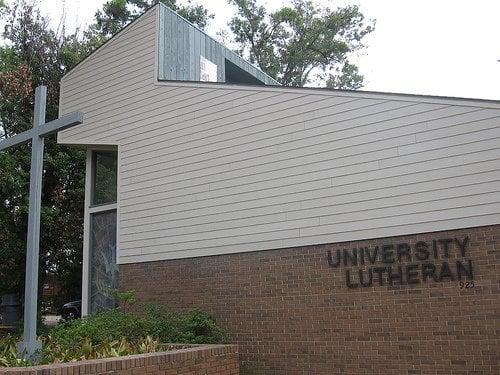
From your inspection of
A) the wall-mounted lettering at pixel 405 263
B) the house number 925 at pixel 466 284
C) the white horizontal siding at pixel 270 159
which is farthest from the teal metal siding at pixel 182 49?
the house number 925 at pixel 466 284

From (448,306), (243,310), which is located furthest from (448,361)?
(243,310)

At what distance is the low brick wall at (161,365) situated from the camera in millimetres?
5775

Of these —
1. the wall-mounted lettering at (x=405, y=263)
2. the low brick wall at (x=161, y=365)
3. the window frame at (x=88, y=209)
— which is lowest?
the low brick wall at (x=161, y=365)

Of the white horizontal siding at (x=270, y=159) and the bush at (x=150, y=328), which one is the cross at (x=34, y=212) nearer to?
the bush at (x=150, y=328)

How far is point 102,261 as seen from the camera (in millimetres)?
13445

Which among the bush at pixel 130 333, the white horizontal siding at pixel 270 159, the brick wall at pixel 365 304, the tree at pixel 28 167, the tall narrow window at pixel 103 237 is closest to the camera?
the bush at pixel 130 333

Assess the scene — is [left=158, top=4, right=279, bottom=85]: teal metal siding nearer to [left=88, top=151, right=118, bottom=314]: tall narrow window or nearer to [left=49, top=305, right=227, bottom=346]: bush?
[left=88, top=151, right=118, bottom=314]: tall narrow window

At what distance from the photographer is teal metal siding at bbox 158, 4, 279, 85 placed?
13078 millimetres

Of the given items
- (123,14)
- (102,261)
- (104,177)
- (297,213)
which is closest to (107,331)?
(297,213)

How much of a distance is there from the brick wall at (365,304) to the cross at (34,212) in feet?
12.8

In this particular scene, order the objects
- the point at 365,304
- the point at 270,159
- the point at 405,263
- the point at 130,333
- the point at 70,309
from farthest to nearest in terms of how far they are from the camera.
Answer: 1. the point at 70,309
2. the point at 270,159
3. the point at 130,333
4. the point at 365,304
5. the point at 405,263

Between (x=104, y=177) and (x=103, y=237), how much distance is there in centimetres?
145

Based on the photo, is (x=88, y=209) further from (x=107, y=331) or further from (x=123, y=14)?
(x=123, y=14)

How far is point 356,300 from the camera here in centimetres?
904
